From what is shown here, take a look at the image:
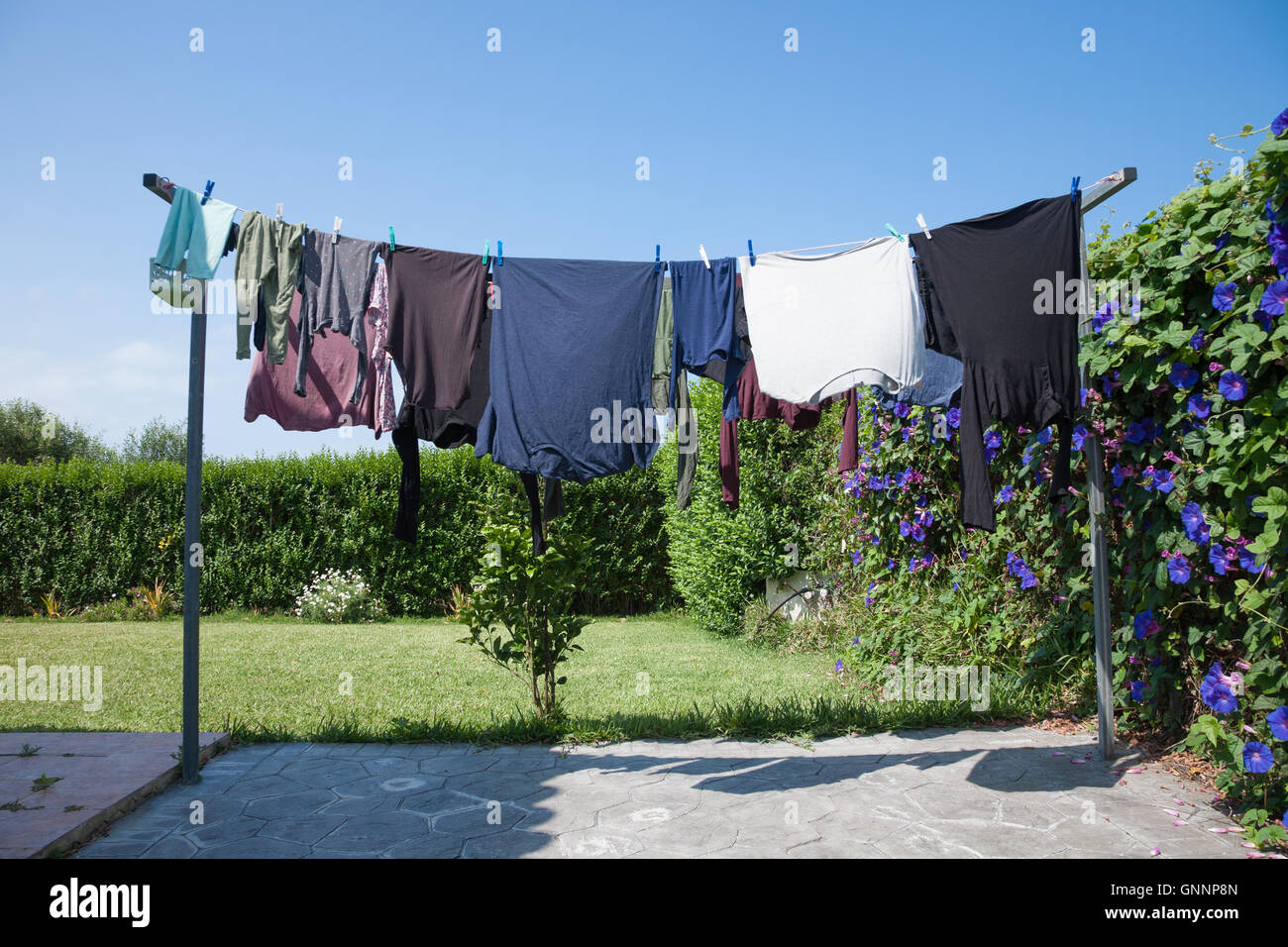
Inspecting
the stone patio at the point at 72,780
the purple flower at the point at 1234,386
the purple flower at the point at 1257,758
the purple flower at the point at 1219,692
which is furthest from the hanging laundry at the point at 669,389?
the stone patio at the point at 72,780

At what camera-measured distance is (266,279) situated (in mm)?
3838

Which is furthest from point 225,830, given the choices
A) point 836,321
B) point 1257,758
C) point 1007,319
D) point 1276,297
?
point 1276,297

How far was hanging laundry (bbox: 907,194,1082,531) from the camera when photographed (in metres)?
3.66

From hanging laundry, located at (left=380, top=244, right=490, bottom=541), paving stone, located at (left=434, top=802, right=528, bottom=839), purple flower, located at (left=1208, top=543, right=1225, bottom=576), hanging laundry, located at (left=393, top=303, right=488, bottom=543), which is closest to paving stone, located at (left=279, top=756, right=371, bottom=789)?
paving stone, located at (left=434, top=802, right=528, bottom=839)

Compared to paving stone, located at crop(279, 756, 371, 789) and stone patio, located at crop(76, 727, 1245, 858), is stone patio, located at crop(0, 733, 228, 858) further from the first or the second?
paving stone, located at crop(279, 756, 371, 789)

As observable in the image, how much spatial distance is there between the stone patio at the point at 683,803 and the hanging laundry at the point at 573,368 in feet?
5.15

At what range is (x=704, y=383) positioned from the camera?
9672 millimetres

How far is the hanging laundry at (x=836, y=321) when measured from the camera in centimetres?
384

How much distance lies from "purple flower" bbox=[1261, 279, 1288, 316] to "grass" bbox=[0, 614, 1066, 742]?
2.84 meters

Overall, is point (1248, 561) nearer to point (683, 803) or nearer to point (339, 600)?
point (683, 803)

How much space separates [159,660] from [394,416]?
17.4ft

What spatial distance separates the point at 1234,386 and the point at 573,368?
110 inches

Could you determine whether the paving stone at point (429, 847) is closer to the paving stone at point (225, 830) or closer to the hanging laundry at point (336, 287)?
the paving stone at point (225, 830)
